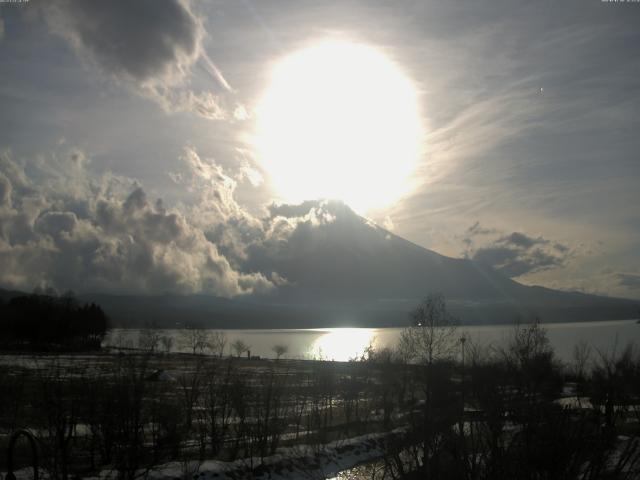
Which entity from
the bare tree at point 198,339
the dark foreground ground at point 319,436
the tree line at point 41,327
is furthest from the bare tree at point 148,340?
the dark foreground ground at point 319,436

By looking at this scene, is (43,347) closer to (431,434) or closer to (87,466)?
(87,466)

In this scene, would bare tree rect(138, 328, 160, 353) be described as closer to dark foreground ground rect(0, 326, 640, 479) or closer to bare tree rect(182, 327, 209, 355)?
bare tree rect(182, 327, 209, 355)

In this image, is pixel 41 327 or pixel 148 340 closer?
pixel 41 327

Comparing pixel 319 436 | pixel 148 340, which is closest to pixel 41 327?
pixel 148 340

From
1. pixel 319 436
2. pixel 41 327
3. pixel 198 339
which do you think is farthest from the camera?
pixel 198 339

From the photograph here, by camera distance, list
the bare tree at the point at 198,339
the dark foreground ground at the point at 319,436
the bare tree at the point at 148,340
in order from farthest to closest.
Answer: the bare tree at the point at 198,339 → the bare tree at the point at 148,340 → the dark foreground ground at the point at 319,436

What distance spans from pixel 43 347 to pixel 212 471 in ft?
323

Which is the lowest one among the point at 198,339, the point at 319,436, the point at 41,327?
the point at 319,436

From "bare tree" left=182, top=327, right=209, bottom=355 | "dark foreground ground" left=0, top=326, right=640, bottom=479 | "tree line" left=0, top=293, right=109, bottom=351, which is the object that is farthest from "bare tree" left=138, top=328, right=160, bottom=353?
"dark foreground ground" left=0, top=326, right=640, bottom=479

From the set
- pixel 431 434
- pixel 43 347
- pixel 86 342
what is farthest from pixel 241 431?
pixel 86 342

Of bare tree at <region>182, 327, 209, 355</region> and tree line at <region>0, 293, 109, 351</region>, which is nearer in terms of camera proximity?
tree line at <region>0, 293, 109, 351</region>

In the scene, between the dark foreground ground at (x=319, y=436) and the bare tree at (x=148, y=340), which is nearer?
the dark foreground ground at (x=319, y=436)

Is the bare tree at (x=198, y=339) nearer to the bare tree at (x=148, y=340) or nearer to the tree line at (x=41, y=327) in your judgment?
the bare tree at (x=148, y=340)

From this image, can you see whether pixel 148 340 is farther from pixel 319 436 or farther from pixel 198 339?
pixel 319 436
